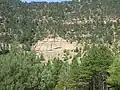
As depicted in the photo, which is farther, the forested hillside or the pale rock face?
the pale rock face

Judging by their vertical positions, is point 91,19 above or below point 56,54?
above

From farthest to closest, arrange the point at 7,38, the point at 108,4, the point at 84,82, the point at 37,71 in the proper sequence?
the point at 108,4, the point at 7,38, the point at 84,82, the point at 37,71

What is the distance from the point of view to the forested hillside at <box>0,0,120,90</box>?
56.7m

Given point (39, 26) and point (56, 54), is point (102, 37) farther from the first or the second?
point (39, 26)

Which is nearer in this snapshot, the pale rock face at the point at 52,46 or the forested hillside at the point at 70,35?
the forested hillside at the point at 70,35

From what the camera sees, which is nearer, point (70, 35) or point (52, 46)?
point (70, 35)

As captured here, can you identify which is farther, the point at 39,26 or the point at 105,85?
the point at 39,26

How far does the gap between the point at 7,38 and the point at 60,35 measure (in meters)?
30.5

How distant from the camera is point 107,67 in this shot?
5666 cm

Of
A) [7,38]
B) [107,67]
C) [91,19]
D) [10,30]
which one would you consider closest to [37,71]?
[107,67]

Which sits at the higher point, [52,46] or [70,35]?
[70,35]

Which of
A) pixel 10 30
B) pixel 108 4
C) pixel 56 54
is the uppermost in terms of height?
pixel 108 4

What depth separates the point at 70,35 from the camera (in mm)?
164500

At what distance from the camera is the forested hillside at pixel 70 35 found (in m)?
56.7
